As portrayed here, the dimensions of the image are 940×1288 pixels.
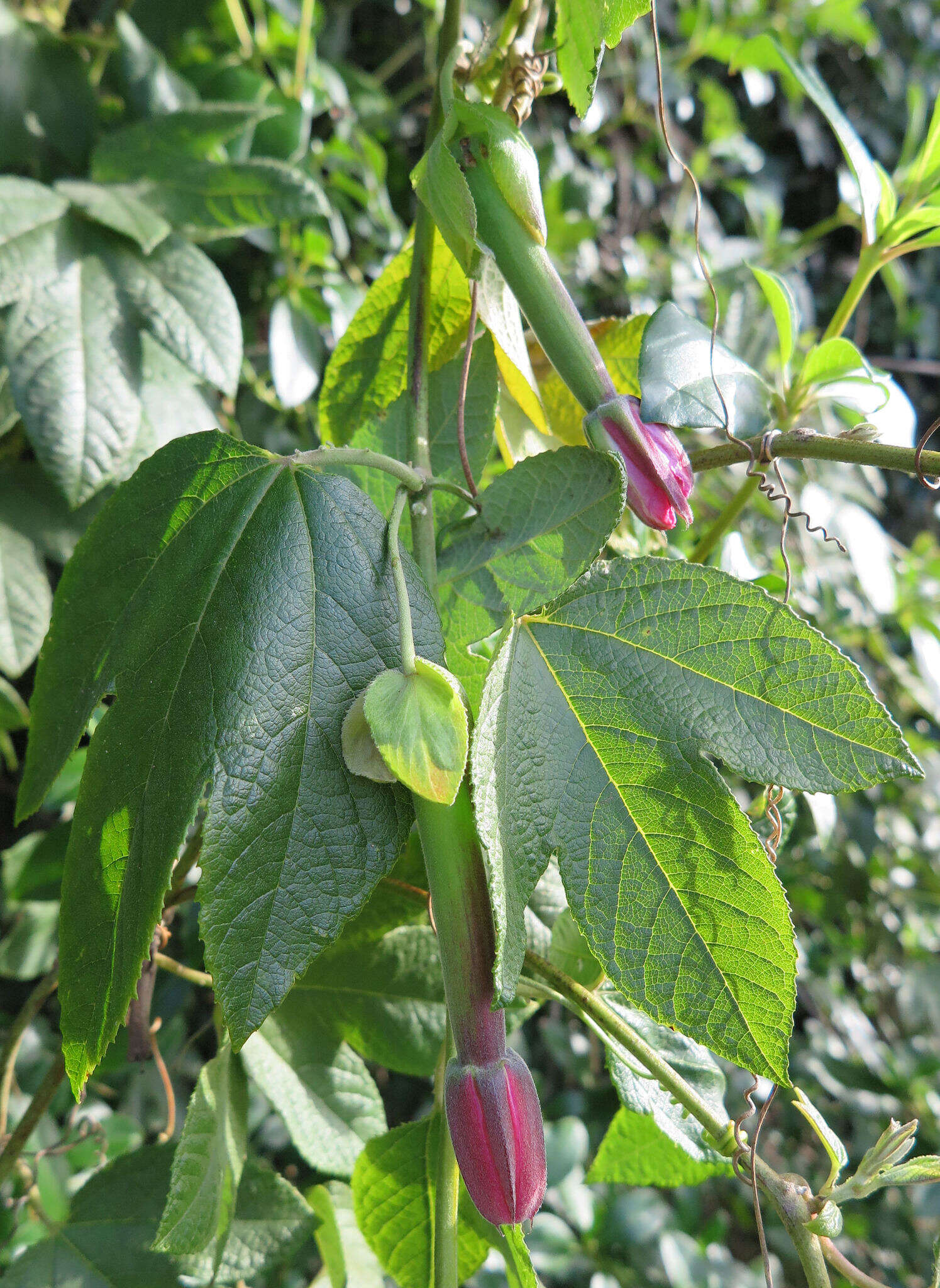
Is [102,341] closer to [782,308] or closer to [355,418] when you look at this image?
[355,418]

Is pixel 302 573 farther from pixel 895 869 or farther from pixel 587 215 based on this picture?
pixel 895 869

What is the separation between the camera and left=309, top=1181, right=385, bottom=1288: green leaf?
0.51 meters

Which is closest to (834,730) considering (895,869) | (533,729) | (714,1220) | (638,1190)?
(533,729)

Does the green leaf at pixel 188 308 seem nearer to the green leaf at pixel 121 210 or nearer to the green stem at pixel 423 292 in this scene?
the green leaf at pixel 121 210

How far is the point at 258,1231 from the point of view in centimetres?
50

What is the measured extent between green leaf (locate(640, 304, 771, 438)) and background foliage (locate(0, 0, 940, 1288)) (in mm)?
78

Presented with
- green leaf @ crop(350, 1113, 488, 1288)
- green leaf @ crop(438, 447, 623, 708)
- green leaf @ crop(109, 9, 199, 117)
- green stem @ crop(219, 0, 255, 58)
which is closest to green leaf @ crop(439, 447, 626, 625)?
green leaf @ crop(438, 447, 623, 708)

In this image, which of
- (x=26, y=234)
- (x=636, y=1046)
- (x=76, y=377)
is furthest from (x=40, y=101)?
(x=636, y=1046)

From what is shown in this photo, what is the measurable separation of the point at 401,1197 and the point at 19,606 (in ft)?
1.39

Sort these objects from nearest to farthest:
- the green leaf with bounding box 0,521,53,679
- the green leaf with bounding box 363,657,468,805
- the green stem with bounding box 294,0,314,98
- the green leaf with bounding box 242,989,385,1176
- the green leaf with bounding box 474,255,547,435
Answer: the green leaf with bounding box 363,657,468,805, the green leaf with bounding box 474,255,547,435, the green leaf with bounding box 242,989,385,1176, the green leaf with bounding box 0,521,53,679, the green stem with bounding box 294,0,314,98

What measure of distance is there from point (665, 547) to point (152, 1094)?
2.07 ft

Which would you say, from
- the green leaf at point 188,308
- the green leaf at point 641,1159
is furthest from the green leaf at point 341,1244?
the green leaf at point 188,308

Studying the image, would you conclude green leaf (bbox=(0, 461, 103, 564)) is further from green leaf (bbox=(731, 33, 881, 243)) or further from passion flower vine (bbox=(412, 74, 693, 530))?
green leaf (bbox=(731, 33, 881, 243))

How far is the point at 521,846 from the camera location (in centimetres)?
32
